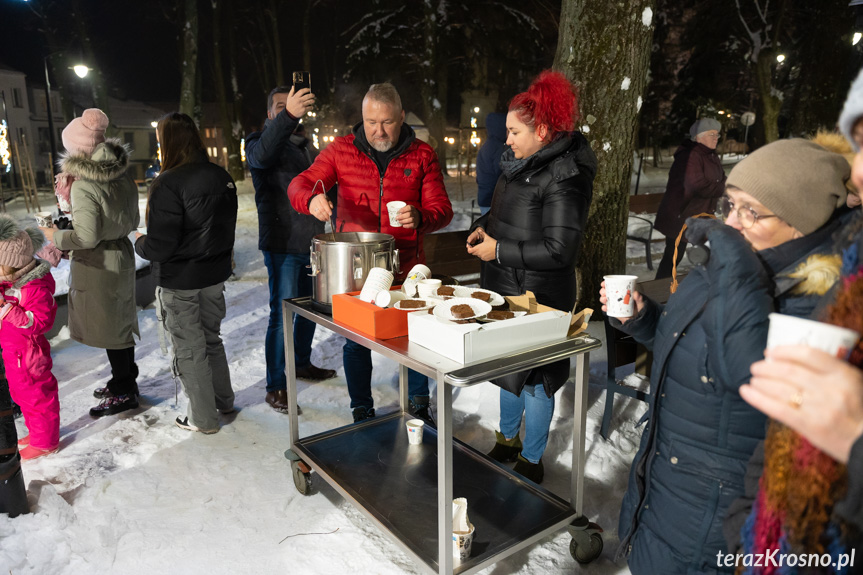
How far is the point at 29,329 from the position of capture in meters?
3.52

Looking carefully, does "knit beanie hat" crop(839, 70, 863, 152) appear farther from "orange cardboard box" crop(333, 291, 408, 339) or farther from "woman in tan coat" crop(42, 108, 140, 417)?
"woman in tan coat" crop(42, 108, 140, 417)

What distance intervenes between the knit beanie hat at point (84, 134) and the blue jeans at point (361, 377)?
7.05ft

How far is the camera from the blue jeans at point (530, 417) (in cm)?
319

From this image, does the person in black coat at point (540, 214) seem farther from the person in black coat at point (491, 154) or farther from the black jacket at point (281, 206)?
the person in black coat at point (491, 154)

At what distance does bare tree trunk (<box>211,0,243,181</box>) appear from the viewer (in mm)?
17453

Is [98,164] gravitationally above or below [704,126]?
below

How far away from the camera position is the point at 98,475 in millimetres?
3480

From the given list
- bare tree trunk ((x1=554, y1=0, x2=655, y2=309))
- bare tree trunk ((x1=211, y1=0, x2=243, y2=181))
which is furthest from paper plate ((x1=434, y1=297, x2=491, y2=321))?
bare tree trunk ((x1=211, y1=0, x2=243, y2=181))

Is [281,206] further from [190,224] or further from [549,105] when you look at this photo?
[549,105]

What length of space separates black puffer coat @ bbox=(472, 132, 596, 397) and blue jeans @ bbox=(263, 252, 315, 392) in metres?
1.82

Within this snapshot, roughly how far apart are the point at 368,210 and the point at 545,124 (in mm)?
1276

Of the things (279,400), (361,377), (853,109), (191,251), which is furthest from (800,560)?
(279,400)

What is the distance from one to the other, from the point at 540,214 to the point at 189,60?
12.7 m

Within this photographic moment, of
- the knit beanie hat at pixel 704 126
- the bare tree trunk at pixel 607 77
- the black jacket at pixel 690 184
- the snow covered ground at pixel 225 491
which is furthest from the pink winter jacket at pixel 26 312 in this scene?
the knit beanie hat at pixel 704 126
